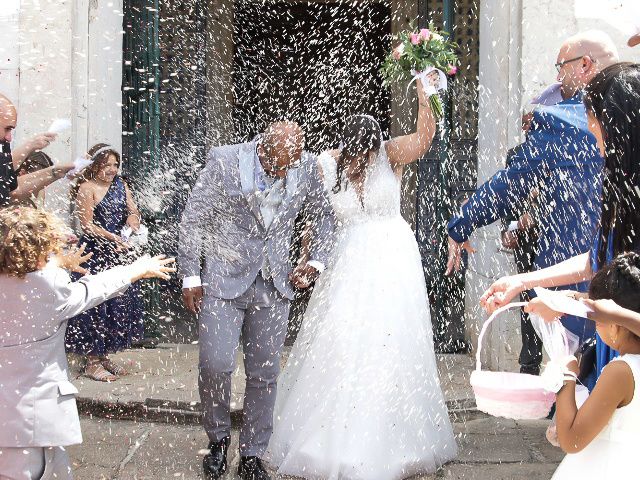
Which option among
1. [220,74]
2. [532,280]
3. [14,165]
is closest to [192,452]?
[14,165]

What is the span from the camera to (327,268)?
5.13 m

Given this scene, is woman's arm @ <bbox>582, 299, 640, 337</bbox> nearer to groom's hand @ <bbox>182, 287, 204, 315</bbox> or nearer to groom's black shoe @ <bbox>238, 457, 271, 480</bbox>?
groom's black shoe @ <bbox>238, 457, 271, 480</bbox>

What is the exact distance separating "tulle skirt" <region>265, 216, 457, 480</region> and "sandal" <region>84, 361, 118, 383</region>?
2.04m

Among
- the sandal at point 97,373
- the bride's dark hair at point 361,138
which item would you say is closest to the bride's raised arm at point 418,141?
the bride's dark hair at point 361,138

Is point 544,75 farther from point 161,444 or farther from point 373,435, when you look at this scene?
point 161,444

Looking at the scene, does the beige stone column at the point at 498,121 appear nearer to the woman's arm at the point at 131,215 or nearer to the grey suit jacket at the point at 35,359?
the woman's arm at the point at 131,215

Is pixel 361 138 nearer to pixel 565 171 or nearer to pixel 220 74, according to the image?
pixel 565 171

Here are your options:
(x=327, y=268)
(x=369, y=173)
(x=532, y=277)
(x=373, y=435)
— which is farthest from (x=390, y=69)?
(x=532, y=277)

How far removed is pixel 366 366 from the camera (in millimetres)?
4738

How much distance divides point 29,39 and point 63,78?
1.25ft

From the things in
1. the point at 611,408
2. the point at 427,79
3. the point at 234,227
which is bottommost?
the point at 611,408

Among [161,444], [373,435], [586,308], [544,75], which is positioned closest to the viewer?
[586,308]

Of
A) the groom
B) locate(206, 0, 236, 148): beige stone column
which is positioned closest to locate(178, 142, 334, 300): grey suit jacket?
the groom

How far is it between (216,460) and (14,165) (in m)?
1.94
